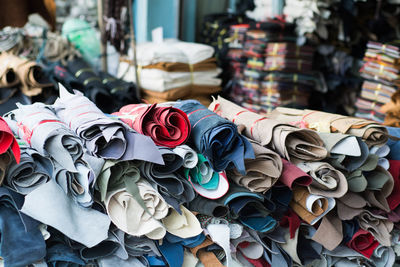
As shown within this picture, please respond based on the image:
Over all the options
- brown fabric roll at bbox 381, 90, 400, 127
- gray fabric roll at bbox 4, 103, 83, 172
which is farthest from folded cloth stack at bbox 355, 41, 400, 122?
gray fabric roll at bbox 4, 103, 83, 172

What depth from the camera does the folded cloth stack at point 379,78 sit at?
8.97 feet

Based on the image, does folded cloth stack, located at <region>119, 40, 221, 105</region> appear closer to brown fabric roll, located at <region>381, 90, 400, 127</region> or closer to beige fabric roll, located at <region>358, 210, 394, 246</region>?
brown fabric roll, located at <region>381, 90, 400, 127</region>

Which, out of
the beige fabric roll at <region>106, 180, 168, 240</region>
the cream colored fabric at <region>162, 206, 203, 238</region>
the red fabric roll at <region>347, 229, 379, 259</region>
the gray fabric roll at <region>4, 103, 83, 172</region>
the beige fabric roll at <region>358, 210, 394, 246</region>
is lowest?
the red fabric roll at <region>347, 229, 379, 259</region>

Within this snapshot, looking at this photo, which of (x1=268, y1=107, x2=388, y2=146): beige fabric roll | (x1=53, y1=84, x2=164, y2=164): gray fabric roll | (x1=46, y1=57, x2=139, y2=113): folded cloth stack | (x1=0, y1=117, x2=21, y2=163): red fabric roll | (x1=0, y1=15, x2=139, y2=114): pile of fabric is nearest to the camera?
(x1=0, y1=117, x2=21, y2=163): red fabric roll

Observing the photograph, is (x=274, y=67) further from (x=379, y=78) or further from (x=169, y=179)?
(x=169, y=179)

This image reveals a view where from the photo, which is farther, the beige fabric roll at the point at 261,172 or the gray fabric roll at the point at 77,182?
the beige fabric roll at the point at 261,172

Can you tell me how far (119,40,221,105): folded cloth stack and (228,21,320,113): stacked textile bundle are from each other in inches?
17.4

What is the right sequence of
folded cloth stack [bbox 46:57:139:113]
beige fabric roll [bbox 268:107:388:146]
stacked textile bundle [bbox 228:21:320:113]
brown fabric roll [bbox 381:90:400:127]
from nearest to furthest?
beige fabric roll [bbox 268:107:388:146]
folded cloth stack [bbox 46:57:139:113]
brown fabric roll [bbox 381:90:400:127]
stacked textile bundle [bbox 228:21:320:113]

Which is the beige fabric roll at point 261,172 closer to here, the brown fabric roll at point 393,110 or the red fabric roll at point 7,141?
the red fabric roll at point 7,141

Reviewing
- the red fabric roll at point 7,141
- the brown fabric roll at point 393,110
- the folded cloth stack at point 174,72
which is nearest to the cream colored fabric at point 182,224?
the red fabric roll at point 7,141

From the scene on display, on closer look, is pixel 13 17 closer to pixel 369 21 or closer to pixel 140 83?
pixel 140 83

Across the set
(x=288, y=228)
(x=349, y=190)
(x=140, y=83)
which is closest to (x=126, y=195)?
(x=288, y=228)

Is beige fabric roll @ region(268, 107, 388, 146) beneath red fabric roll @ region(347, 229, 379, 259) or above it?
above

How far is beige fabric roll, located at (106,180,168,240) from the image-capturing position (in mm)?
1070
